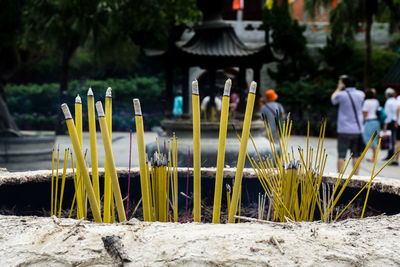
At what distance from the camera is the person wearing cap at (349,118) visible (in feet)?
14.4

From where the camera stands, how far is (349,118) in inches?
174

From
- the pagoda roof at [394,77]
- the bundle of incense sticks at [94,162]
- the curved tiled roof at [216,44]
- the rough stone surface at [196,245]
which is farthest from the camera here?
the pagoda roof at [394,77]

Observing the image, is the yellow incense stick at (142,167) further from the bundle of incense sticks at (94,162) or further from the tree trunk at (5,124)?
the tree trunk at (5,124)

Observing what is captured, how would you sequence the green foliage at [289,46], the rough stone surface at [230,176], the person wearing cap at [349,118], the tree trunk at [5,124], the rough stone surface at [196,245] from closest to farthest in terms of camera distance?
1. the rough stone surface at [196,245]
2. the rough stone surface at [230,176]
3. the person wearing cap at [349,118]
4. the tree trunk at [5,124]
5. the green foliage at [289,46]

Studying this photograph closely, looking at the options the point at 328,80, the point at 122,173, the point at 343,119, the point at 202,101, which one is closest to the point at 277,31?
the point at 328,80

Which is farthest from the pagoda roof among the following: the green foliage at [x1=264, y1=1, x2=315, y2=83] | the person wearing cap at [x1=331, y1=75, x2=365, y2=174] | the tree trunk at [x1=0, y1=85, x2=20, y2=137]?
the tree trunk at [x1=0, y1=85, x2=20, y2=137]

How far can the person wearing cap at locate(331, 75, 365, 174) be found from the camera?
438 cm

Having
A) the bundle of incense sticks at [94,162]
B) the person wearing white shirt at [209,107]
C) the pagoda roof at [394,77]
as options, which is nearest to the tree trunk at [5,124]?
the person wearing white shirt at [209,107]

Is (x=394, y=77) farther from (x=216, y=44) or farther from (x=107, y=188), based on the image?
(x=107, y=188)

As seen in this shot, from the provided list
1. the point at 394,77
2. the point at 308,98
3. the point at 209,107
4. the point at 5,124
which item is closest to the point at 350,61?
the point at 308,98

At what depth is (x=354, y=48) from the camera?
14562 millimetres

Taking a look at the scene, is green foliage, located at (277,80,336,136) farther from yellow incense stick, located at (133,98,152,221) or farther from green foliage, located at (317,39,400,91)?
yellow incense stick, located at (133,98,152,221)

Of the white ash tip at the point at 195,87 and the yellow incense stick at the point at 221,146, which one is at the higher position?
the white ash tip at the point at 195,87

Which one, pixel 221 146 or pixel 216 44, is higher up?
pixel 216 44
